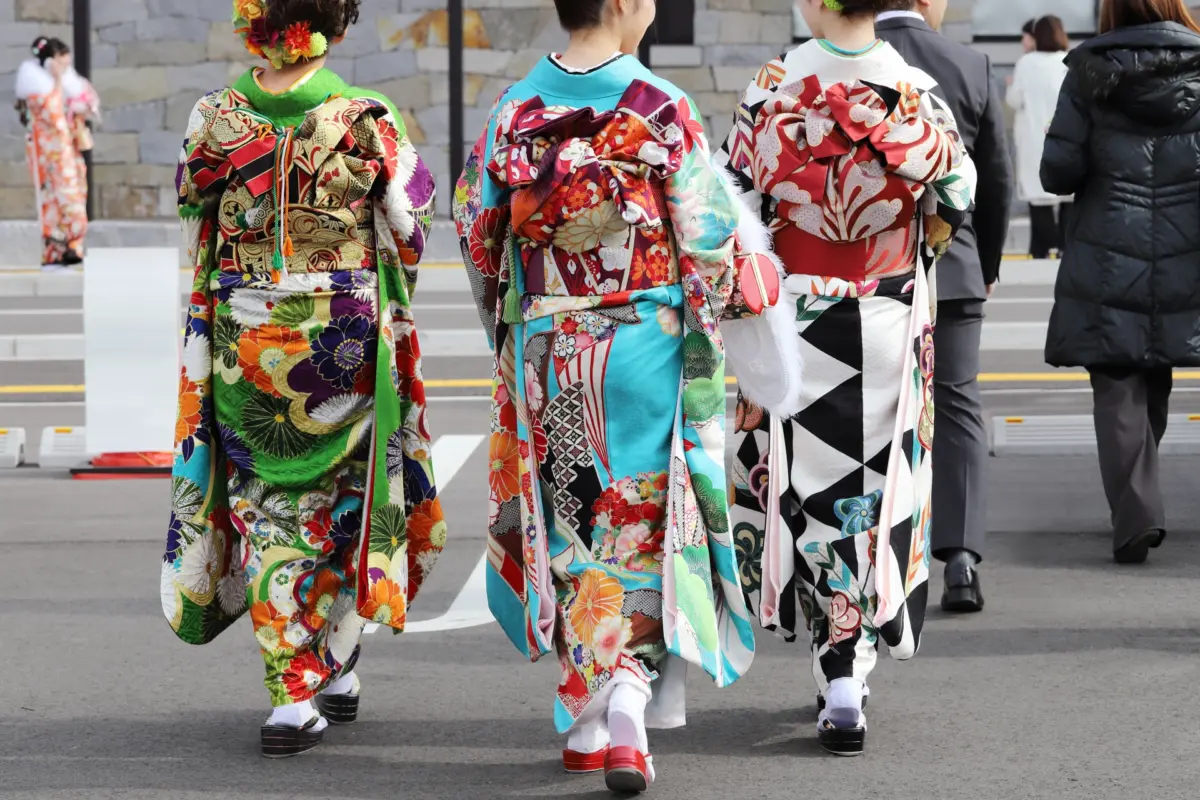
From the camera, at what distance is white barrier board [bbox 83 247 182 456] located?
26.7 feet

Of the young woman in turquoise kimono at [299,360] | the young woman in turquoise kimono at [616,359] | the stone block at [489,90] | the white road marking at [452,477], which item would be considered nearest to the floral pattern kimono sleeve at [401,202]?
the young woman in turquoise kimono at [299,360]

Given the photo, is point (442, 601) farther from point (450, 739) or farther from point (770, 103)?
point (770, 103)

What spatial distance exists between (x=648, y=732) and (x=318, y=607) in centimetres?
83

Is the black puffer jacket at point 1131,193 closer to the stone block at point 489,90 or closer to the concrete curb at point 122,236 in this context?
the concrete curb at point 122,236

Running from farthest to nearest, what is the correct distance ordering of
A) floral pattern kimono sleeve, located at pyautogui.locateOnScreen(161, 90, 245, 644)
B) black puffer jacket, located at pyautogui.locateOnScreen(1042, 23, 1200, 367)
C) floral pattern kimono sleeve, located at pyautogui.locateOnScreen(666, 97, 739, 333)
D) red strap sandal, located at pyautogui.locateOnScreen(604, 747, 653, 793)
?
black puffer jacket, located at pyautogui.locateOnScreen(1042, 23, 1200, 367) → floral pattern kimono sleeve, located at pyautogui.locateOnScreen(161, 90, 245, 644) → floral pattern kimono sleeve, located at pyautogui.locateOnScreen(666, 97, 739, 333) → red strap sandal, located at pyautogui.locateOnScreen(604, 747, 653, 793)

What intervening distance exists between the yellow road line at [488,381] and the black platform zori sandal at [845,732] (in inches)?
249

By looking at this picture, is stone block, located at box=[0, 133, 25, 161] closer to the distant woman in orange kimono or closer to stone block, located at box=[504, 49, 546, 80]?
the distant woman in orange kimono

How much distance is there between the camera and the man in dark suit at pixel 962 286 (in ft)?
17.5

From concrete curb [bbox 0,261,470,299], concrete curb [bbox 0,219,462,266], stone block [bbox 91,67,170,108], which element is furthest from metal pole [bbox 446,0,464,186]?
stone block [bbox 91,67,170,108]

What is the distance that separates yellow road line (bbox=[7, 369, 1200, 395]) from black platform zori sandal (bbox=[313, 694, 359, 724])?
6.03 meters

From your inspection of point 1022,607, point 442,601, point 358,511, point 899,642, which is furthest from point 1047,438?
point 358,511

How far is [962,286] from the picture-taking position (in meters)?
5.39

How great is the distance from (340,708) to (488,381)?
20.8 feet

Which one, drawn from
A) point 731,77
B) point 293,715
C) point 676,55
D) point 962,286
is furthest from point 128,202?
point 293,715
